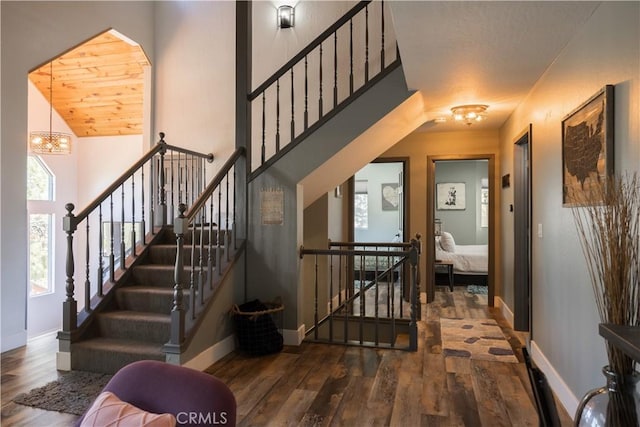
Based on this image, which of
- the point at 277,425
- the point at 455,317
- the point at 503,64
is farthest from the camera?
the point at 455,317

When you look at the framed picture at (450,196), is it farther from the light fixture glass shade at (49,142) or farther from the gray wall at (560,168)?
the light fixture glass shade at (49,142)

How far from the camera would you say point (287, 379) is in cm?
307

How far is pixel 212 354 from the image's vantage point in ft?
11.0

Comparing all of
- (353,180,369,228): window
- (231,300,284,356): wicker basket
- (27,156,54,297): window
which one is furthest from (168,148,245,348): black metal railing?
(353,180,369,228): window

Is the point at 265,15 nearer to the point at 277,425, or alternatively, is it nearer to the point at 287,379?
the point at 287,379

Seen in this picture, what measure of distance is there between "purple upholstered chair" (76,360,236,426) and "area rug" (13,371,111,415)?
4.79 ft

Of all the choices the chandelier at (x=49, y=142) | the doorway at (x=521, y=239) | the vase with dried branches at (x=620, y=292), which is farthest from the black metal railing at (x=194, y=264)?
the doorway at (x=521, y=239)

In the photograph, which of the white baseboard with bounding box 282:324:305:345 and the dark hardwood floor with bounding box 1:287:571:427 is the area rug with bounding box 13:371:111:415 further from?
the white baseboard with bounding box 282:324:305:345

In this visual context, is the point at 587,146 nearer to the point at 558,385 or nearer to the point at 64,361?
the point at 558,385

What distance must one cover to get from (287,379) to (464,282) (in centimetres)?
527

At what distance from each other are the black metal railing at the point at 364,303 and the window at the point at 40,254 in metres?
4.06

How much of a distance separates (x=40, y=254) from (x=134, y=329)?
3.78 meters

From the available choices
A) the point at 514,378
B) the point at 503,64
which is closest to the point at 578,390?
the point at 514,378

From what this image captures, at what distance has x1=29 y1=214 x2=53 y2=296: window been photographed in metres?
5.91
